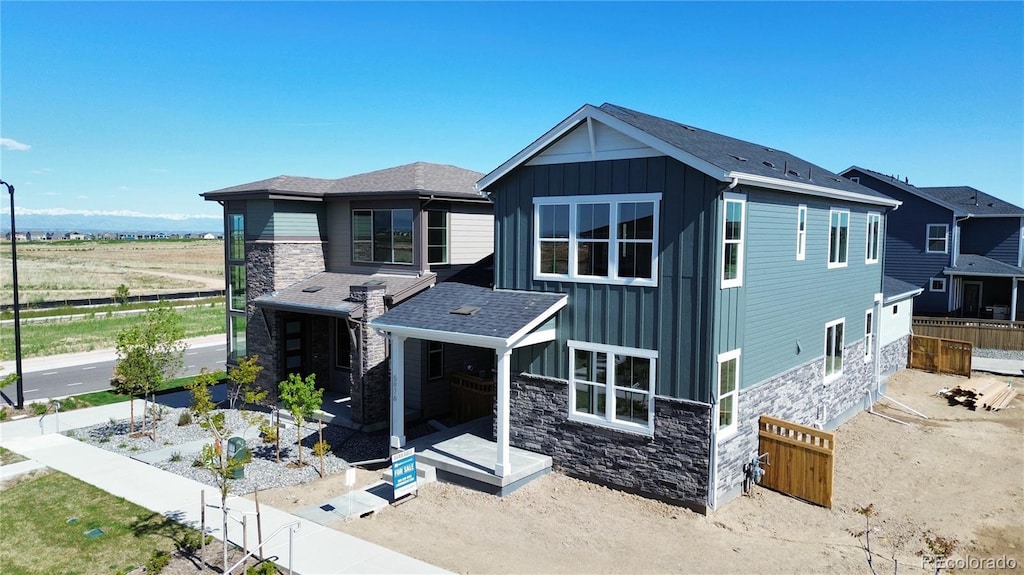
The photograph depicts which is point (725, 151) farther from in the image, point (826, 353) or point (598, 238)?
point (826, 353)

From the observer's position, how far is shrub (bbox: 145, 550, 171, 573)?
9703 mm

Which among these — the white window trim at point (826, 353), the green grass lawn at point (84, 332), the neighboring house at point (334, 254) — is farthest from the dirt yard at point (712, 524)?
the green grass lawn at point (84, 332)

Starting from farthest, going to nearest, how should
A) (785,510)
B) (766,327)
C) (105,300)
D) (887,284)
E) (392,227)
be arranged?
(105,300) → (887,284) → (392,227) → (766,327) → (785,510)

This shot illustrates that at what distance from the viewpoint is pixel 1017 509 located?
41.0 feet

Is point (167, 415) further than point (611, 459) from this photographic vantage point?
Yes

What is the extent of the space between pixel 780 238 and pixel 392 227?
10.1 meters

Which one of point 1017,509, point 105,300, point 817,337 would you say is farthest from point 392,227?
point 105,300

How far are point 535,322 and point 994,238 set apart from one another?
30250mm

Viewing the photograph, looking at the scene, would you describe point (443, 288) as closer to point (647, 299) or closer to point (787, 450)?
point (647, 299)

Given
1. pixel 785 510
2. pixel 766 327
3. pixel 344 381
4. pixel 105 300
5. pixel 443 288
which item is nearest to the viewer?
pixel 785 510

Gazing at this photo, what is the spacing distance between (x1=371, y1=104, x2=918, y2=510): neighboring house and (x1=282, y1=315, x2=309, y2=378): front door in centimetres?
562

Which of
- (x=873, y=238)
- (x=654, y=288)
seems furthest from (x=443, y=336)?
(x=873, y=238)

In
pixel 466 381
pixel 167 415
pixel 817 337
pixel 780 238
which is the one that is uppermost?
pixel 780 238

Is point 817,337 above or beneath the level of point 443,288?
beneath
